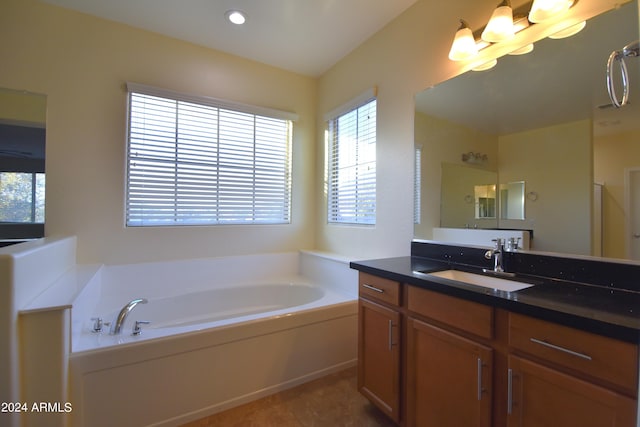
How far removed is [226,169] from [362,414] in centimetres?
236

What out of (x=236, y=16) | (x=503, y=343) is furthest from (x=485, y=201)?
(x=236, y=16)

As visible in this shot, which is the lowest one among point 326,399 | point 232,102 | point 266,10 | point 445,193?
point 326,399

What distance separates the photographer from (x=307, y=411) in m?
1.76

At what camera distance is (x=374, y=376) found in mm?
1608

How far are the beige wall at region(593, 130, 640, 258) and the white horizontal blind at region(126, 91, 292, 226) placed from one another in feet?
8.33

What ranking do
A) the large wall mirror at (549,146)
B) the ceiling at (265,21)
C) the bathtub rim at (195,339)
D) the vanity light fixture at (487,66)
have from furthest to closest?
the ceiling at (265,21), the vanity light fixture at (487,66), the bathtub rim at (195,339), the large wall mirror at (549,146)

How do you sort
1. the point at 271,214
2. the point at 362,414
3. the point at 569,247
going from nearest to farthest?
1. the point at 569,247
2. the point at 362,414
3. the point at 271,214

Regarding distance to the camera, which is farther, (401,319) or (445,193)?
(445,193)

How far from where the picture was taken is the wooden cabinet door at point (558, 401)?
0.80 metres

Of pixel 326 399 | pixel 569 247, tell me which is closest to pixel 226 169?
pixel 326 399

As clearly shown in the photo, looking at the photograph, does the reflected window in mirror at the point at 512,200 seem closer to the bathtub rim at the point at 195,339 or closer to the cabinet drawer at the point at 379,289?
the cabinet drawer at the point at 379,289

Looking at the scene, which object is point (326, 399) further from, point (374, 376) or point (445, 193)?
point (445, 193)

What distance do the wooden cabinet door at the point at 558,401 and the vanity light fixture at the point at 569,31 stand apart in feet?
Result: 4.82

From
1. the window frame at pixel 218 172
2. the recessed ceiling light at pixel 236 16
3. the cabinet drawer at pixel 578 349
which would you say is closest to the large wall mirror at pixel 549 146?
the cabinet drawer at pixel 578 349
